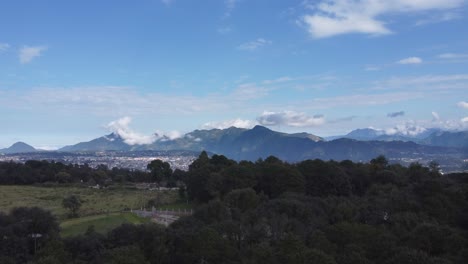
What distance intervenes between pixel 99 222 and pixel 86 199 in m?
15.4

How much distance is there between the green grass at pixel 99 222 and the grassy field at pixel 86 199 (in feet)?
8.08

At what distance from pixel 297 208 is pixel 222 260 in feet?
32.0

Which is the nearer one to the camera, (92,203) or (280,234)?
(280,234)

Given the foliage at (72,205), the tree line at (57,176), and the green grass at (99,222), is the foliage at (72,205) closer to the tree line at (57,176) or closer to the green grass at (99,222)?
the green grass at (99,222)

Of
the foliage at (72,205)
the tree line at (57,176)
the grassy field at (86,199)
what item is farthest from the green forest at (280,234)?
the tree line at (57,176)

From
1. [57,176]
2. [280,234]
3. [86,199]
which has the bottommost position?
[280,234]

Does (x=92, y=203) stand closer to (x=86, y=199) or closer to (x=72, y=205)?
(x=86, y=199)

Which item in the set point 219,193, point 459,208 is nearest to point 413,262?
point 459,208

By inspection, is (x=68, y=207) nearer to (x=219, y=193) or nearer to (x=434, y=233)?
(x=219, y=193)

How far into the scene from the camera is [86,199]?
4738 centimetres

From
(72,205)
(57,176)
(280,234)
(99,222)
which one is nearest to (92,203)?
(72,205)

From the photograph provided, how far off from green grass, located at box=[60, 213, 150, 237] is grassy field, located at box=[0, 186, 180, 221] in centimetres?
246

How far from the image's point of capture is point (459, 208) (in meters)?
30.3

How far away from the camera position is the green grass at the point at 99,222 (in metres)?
30.5
